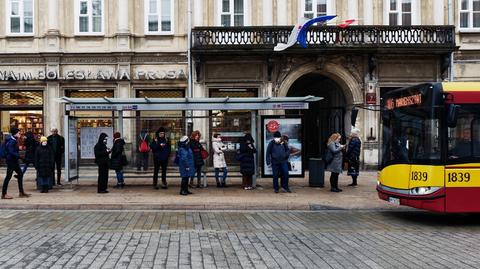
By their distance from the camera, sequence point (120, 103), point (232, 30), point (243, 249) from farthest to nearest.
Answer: point (232, 30) → point (120, 103) → point (243, 249)

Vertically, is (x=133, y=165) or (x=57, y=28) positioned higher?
(x=57, y=28)

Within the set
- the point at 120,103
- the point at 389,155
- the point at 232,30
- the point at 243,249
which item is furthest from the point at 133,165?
the point at 243,249

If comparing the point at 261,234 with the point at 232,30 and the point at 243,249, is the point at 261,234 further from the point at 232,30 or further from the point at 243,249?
the point at 232,30

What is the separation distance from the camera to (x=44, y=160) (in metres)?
14.8

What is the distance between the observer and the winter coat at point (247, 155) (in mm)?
15438

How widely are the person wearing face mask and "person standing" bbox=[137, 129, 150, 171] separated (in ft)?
11.1

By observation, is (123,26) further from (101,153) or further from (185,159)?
(185,159)

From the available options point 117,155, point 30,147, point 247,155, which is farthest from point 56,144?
point 247,155

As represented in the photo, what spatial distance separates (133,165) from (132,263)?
461 inches

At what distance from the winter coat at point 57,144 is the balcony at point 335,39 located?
287 inches

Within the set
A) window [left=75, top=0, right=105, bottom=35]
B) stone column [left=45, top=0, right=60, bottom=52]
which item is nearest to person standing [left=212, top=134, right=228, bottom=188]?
window [left=75, top=0, right=105, bottom=35]

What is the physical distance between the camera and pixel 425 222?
36.1 ft

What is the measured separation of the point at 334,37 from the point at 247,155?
901 centimetres

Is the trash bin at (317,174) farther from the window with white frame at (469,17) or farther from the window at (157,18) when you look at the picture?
the window with white frame at (469,17)
